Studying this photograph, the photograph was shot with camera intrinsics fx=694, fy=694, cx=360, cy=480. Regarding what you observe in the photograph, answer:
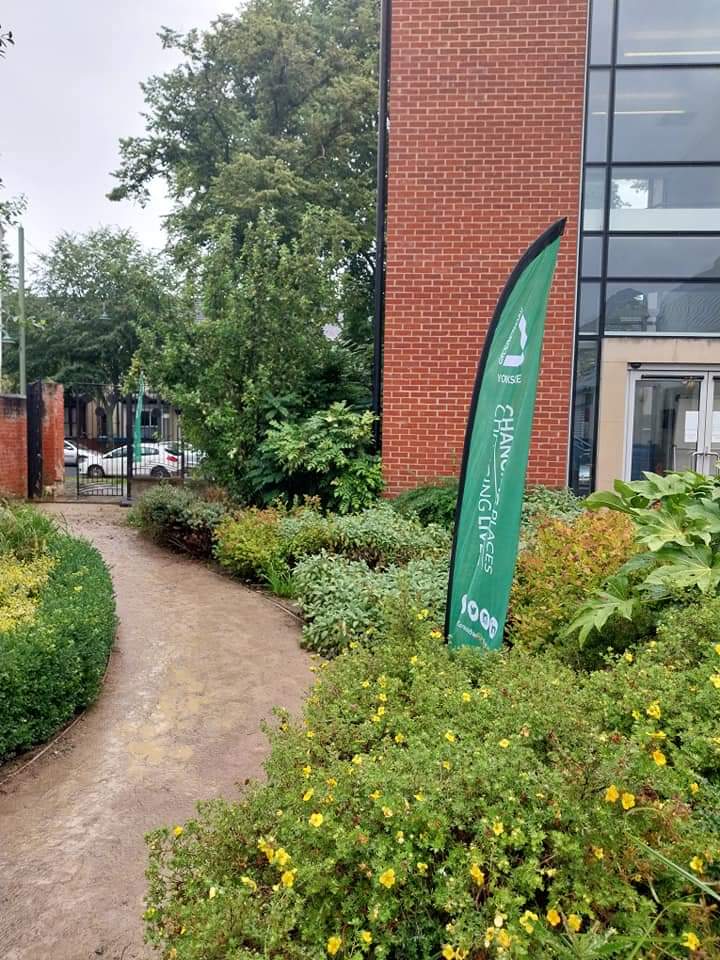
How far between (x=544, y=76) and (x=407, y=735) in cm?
816

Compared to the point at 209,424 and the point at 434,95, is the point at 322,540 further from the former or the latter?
the point at 434,95

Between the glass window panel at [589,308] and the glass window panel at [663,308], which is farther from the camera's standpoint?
the glass window panel at [589,308]

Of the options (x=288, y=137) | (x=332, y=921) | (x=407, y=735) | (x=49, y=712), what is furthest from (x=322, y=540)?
(x=288, y=137)

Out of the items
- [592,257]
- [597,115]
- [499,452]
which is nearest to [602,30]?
[597,115]

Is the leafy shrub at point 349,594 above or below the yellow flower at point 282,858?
below

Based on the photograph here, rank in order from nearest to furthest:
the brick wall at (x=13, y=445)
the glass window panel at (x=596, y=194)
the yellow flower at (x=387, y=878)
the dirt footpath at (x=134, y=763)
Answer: the yellow flower at (x=387, y=878), the dirt footpath at (x=134, y=763), the glass window panel at (x=596, y=194), the brick wall at (x=13, y=445)

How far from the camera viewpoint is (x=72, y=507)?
12344 millimetres

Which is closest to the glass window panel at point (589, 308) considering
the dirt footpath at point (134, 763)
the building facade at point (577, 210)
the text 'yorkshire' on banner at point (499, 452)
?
the building facade at point (577, 210)

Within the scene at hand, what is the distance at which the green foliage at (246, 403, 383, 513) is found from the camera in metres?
8.30

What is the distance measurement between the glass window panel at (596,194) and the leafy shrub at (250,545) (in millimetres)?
5222

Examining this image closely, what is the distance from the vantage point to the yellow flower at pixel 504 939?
166cm

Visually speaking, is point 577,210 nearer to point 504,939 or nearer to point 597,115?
point 597,115

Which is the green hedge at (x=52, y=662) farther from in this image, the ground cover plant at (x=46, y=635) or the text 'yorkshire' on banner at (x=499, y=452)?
the text 'yorkshire' on banner at (x=499, y=452)

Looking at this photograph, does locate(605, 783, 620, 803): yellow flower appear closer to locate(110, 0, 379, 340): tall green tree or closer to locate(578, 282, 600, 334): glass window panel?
locate(578, 282, 600, 334): glass window panel
